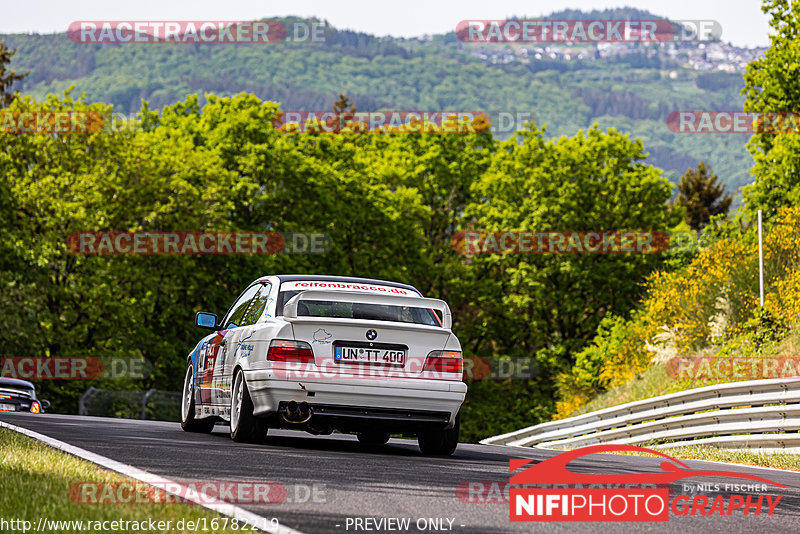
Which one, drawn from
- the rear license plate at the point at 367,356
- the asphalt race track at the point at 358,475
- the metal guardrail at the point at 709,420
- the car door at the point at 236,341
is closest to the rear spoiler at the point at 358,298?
the rear license plate at the point at 367,356

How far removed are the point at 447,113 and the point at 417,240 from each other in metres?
11.9

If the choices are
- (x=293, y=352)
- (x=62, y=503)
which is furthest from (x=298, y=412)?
(x=62, y=503)

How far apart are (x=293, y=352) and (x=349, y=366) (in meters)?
0.54

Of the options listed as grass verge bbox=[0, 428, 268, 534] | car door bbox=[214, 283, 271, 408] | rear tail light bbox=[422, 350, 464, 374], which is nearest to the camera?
grass verge bbox=[0, 428, 268, 534]

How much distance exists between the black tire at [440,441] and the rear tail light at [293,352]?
1.52m

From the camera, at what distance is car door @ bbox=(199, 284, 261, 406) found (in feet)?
43.4

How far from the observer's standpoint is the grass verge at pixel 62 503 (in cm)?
613

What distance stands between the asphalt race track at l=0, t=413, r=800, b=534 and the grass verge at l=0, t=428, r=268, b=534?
0.48m

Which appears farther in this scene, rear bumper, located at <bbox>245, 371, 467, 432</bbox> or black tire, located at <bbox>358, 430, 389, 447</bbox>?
black tire, located at <bbox>358, 430, 389, 447</bbox>

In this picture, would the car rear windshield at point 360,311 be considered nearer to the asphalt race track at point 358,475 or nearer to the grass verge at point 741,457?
the asphalt race track at point 358,475

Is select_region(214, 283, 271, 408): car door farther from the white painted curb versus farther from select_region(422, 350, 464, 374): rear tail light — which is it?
the white painted curb

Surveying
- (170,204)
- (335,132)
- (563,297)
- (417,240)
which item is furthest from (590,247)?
(170,204)

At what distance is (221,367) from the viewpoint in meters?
13.2

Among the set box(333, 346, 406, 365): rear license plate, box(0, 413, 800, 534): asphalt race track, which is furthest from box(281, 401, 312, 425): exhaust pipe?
box(333, 346, 406, 365): rear license plate
